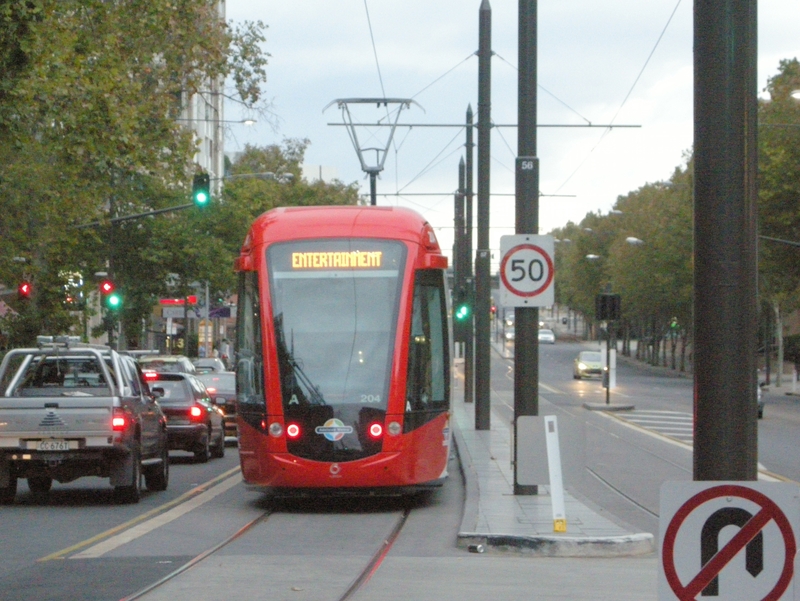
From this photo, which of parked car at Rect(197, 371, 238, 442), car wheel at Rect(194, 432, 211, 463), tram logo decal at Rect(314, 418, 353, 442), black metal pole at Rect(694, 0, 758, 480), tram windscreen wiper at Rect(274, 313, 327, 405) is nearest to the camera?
black metal pole at Rect(694, 0, 758, 480)

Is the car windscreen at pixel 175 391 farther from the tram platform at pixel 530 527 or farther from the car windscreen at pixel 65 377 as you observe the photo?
the car windscreen at pixel 65 377

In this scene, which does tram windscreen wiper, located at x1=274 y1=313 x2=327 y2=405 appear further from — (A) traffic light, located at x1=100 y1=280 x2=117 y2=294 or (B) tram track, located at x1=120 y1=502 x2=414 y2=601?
(A) traffic light, located at x1=100 y1=280 x2=117 y2=294

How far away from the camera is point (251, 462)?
16484mm

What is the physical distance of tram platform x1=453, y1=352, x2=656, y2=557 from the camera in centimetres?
1222

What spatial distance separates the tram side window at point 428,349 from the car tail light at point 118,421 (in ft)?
10.9

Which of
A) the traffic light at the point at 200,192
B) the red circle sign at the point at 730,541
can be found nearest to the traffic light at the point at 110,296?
the traffic light at the point at 200,192

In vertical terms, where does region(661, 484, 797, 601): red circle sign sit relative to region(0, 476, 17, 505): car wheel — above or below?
above

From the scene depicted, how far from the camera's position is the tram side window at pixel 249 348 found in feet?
54.3

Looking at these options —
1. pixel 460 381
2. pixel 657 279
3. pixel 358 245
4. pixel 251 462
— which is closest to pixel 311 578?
pixel 251 462

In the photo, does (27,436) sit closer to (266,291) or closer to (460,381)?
(266,291)

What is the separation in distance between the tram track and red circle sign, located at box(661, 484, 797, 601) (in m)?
5.31

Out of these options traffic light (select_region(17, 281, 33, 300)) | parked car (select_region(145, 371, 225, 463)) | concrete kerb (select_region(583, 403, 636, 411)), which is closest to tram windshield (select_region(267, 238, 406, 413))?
parked car (select_region(145, 371, 225, 463))

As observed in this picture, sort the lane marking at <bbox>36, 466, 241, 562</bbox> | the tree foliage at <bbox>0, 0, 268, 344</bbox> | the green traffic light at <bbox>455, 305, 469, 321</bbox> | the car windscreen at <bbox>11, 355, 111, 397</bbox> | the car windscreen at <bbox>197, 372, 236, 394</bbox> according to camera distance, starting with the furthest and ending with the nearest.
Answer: the green traffic light at <bbox>455, 305, 469, 321</bbox> → the car windscreen at <bbox>197, 372, 236, 394</bbox> → the tree foliage at <bbox>0, 0, 268, 344</bbox> → the car windscreen at <bbox>11, 355, 111, 397</bbox> → the lane marking at <bbox>36, 466, 241, 562</bbox>

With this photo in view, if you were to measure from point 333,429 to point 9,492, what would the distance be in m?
4.22
